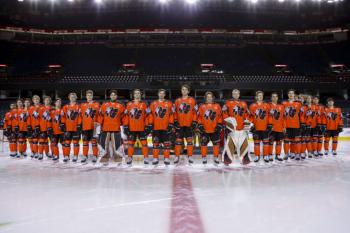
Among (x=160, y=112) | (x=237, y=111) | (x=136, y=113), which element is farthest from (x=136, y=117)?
(x=237, y=111)

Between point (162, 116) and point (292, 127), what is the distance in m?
3.18

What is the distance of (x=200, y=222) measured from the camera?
2756 millimetres

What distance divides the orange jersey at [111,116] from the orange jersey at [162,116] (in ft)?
2.54

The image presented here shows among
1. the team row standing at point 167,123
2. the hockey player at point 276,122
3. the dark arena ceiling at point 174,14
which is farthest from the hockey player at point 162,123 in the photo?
the dark arena ceiling at point 174,14

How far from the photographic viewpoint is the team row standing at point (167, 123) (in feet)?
20.4

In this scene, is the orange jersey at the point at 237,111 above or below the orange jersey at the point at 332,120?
above

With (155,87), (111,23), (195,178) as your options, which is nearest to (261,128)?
(195,178)

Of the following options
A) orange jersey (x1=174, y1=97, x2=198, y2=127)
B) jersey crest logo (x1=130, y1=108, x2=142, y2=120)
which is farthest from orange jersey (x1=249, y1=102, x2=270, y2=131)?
jersey crest logo (x1=130, y1=108, x2=142, y2=120)

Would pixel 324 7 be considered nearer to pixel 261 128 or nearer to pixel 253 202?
pixel 261 128

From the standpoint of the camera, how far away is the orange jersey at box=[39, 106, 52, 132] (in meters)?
7.09

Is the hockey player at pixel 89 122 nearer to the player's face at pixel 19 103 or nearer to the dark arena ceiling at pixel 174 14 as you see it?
the player's face at pixel 19 103

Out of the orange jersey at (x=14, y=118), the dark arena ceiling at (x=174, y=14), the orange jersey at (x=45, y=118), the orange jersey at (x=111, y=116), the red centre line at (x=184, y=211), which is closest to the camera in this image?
the red centre line at (x=184, y=211)

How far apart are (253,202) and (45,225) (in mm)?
2266

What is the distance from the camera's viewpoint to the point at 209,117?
6.20 m
